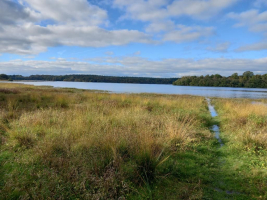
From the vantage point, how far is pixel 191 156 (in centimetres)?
497

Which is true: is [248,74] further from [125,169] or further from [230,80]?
[125,169]

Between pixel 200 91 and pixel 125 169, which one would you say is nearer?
pixel 125 169

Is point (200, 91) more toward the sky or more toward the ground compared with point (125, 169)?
more toward the ground

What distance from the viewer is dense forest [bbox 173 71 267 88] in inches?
3687

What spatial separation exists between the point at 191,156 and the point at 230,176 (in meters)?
1.15

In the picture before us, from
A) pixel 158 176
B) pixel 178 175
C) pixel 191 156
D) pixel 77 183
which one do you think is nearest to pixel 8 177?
pixel 77 183

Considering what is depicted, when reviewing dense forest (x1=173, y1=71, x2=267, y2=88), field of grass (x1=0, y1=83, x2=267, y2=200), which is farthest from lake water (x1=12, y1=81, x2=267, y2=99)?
field of grass (x1=0, y1=83, x2=267, y2=200)

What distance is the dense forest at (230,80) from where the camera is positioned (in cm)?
9364

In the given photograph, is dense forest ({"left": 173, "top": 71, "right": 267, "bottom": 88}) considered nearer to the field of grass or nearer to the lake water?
the lake water

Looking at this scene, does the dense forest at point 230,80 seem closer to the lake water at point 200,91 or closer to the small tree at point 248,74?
the small tree at point 248,74

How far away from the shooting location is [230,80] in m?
104

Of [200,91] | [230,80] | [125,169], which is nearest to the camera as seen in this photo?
[125,169]

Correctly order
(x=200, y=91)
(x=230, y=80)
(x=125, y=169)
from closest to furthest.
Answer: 1. (x=125, y=169)
2. (x=200, y=91)
3. (x=230, y=80)

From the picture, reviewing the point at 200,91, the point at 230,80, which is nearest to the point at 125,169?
the point at 200,91
